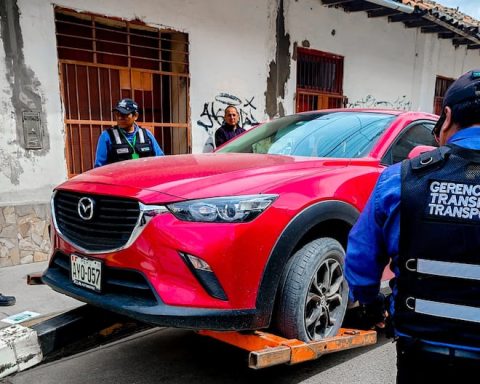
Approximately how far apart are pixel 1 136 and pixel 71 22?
168cm

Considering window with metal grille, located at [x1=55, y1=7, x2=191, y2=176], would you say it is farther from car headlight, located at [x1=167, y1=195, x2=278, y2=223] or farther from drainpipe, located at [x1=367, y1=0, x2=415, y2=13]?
drainpipe, located at [x1=367, y1=0, x2=415, y2=13]

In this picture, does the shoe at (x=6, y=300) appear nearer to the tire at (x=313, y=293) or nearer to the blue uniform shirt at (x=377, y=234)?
the tire at (x=313, y=293)

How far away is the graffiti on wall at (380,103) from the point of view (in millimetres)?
9297

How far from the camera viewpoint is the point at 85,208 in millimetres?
2346

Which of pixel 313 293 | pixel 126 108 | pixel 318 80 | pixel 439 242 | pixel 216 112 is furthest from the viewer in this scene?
pixel 318 80

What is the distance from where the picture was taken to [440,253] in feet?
3.96

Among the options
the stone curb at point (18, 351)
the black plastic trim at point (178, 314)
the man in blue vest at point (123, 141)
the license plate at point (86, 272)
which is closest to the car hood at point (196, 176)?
the license plate at point (86, 272)

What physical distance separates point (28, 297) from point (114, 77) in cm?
312

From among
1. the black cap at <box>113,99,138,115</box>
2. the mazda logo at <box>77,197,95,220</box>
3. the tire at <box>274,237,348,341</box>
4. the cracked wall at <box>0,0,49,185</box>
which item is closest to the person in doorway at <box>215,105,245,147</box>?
the black cap at <box>113,99,138,115</box>

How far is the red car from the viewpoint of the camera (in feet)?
6.75

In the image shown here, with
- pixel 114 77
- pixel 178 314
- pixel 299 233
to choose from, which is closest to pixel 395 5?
pixel 114 77

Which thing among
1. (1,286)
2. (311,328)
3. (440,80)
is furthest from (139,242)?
(440,80)

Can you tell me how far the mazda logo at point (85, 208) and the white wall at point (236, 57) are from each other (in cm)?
295

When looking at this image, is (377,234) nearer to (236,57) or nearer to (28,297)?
(28,297)
